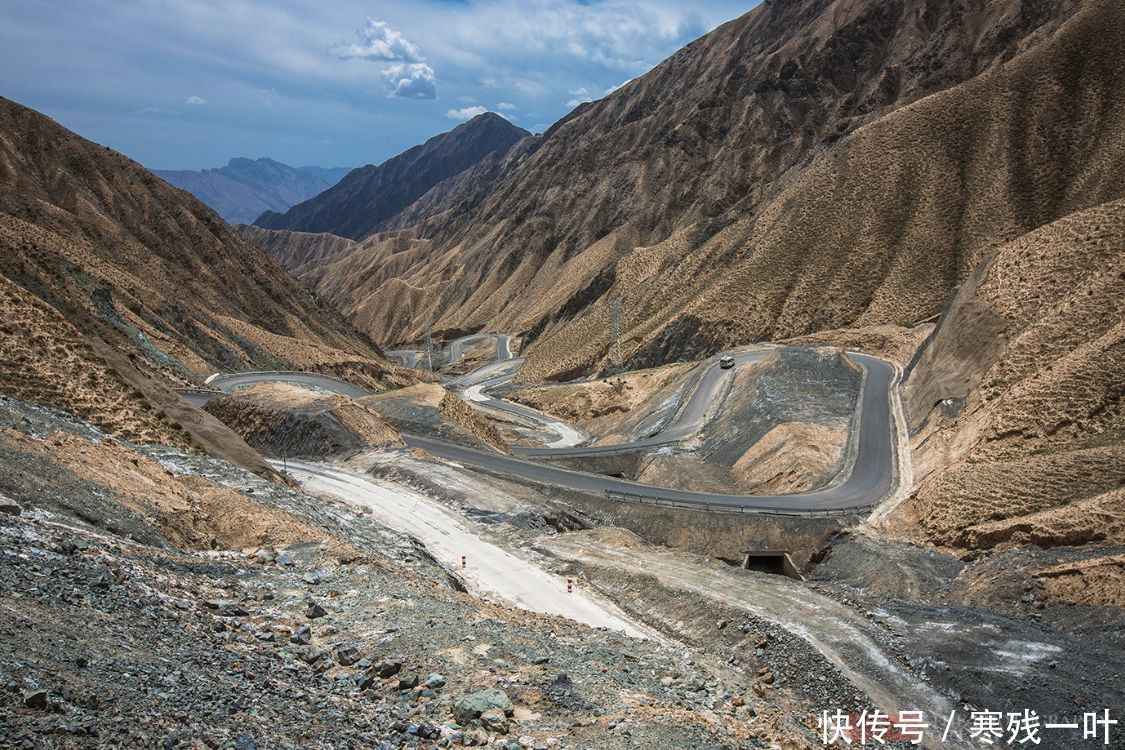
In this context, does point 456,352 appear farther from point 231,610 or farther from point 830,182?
point 231,610

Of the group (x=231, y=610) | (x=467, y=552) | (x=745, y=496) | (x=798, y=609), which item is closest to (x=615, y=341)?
(x=745, y=496)

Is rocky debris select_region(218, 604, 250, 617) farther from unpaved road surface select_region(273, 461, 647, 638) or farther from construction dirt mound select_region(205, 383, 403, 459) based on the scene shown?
construction dirt mound select_region(205, 383, 403, 459)

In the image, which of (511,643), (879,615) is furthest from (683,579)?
(511,643)

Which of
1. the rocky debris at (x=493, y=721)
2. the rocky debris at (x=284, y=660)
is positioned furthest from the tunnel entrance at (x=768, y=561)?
the rocky debris at (x=493, y=721)

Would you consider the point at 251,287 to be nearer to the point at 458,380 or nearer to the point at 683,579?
the point at 458,380

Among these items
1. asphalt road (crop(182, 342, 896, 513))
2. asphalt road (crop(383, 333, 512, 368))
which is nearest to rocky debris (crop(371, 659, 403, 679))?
asphalt road (crop(182, 342, 896, 513))

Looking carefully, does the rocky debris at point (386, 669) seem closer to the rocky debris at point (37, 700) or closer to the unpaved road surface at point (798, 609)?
the rocky debris at point (37, 700)
